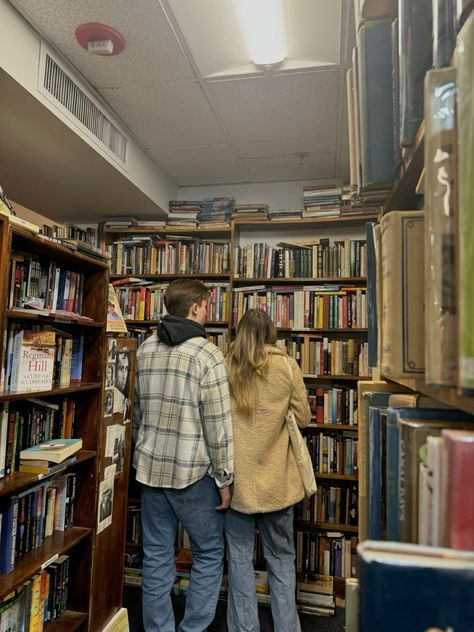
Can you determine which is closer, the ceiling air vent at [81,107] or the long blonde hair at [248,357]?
the ceiling air vent at [81,107]

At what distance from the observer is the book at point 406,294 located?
1.68 feet

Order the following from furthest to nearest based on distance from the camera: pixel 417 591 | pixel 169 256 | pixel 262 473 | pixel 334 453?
pixel 169 256 → pixel 334 453 → pixel 262 473 → pixel 417 591

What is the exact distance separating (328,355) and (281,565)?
121 centimetres

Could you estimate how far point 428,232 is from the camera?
1.25 feet

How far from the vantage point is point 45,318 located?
1473 mm

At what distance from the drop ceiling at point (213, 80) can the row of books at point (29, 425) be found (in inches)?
55.1

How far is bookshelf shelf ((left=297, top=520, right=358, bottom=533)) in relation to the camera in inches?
95.0

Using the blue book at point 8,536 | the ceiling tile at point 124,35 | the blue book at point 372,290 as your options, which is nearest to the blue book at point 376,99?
the blue book at point 372,290

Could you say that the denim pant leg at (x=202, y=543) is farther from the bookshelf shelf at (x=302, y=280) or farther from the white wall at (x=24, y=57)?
the white wall at (x=24, y=57)

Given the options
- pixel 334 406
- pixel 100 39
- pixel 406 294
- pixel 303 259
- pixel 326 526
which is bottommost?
pixel 326 526

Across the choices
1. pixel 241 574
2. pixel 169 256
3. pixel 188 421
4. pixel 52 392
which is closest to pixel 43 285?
pixel 52 392

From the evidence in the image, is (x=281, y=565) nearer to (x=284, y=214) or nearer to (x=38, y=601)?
(x=38, y=601)

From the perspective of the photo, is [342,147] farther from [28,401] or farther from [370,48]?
[28,401]

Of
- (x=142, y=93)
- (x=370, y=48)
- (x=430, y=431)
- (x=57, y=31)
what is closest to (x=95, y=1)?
(x=57, y=31)
